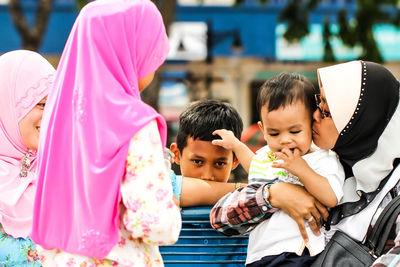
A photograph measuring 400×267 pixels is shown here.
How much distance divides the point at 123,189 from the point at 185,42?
422 inches

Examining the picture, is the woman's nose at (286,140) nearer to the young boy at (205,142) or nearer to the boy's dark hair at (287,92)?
the boy's dark hair at (287,92)

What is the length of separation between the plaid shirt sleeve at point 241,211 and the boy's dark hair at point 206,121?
1.60 ft

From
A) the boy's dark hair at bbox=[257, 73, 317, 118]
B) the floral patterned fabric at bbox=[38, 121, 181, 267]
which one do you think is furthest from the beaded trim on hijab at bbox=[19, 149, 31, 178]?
the boy's dark hair at bbox=[257, 73, 317, 118]

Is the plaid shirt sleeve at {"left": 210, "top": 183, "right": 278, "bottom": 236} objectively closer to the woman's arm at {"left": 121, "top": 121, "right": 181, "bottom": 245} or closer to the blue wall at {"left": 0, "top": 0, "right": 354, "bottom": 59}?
the woman's arm at {"left": 121, "top": 121, "right": 181, "bottom": 245}

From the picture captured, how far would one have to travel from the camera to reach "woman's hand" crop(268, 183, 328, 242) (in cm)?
238

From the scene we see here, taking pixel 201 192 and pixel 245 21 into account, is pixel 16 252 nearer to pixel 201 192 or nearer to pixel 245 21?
pixel 201 192

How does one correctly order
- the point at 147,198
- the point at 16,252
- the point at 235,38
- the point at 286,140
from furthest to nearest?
the point at 235,38 < the point at 16,252 < the point at 286,140 < the point at 147,198

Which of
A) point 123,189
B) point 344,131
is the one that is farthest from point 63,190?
point 344,131

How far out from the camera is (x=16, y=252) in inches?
102

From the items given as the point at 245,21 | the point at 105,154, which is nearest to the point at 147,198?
the point at 105,154

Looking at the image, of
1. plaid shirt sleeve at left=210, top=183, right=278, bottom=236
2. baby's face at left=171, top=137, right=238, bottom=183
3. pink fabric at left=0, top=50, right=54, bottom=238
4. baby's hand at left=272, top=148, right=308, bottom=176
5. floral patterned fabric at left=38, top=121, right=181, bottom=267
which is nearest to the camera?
floral patterned fabric at left=38, top=121, right=181, bottom=267

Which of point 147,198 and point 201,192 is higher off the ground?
point 147,198

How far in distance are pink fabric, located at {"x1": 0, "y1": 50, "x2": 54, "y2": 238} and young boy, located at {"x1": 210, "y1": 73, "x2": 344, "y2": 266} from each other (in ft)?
2.82

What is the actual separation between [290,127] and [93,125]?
2.94 ft
